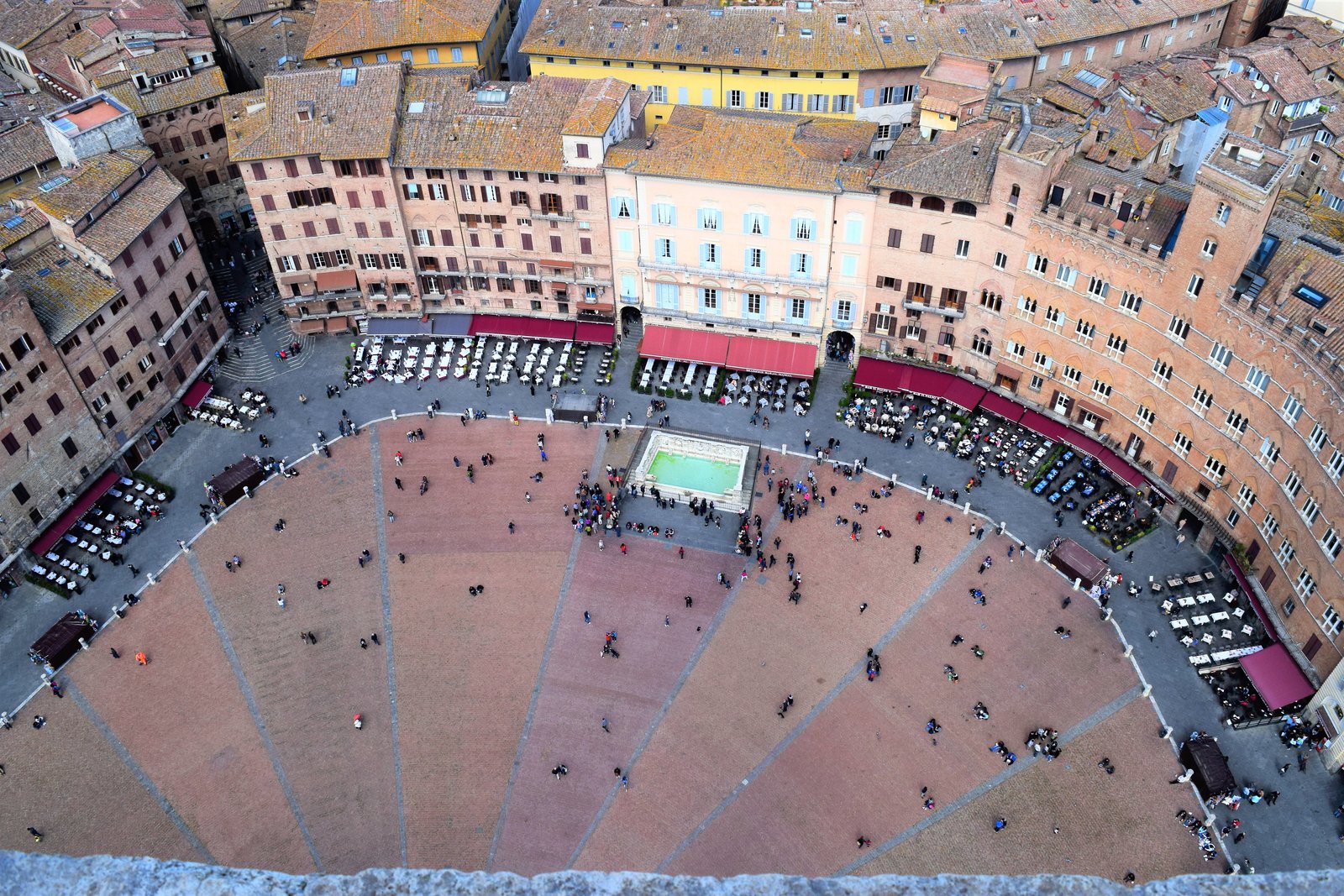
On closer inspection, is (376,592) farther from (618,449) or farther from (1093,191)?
(1093,191)

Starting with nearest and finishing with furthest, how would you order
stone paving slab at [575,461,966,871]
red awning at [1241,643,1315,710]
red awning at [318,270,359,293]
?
stone paving slab at [575,461,966,871] → red awning at [1241,643,1315,710] → red awning at [318,270,359,293]

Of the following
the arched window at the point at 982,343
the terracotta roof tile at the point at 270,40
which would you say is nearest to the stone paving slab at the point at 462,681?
the arched window at the point at 982,343

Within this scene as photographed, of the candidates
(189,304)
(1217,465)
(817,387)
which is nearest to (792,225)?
(817,387)

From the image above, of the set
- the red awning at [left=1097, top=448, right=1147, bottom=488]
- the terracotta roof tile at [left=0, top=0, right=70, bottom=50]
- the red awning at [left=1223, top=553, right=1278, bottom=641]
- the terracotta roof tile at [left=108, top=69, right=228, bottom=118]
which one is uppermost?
the terracotta roof tile at [left=0, top=0, right=70, bottom=50]

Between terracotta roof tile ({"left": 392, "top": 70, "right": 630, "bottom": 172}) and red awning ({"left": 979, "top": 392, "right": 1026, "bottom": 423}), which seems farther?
terracotta roof tile ({"left": 392, "top": 70, "right": 630, "bottom": 172})

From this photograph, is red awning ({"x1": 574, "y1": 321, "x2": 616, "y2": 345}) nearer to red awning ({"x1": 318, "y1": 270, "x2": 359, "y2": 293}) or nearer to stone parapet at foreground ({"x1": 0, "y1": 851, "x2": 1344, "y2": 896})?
red awning ({"x1": 318, "y1": 270, "x2": 359, "y2": 293})

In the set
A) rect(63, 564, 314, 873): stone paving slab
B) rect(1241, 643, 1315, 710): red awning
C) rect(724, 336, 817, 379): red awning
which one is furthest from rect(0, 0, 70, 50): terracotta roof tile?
rect(1241, 643, 1315, 710): red awning

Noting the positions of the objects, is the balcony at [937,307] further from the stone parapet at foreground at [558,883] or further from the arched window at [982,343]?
the stone parapet at foreground at [558,883]
